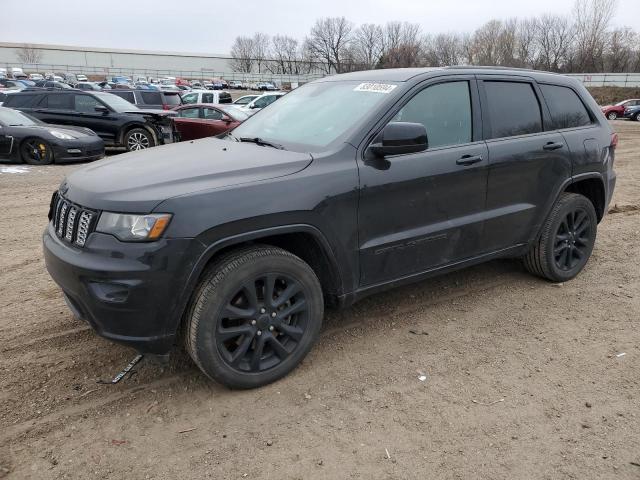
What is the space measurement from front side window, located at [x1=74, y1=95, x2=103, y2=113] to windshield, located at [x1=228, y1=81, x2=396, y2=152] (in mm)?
10152

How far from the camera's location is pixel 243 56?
11531cm

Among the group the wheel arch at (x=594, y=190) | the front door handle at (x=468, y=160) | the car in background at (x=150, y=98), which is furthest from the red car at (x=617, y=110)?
the front door handle at (x=468, y=160)

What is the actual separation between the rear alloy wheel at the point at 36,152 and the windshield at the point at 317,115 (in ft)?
27.3

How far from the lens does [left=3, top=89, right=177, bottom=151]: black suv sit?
12.5 metres

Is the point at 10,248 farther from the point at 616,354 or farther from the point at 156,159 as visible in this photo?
the point at 616,354

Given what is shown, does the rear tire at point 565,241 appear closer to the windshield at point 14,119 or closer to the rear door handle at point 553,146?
the rear door handle at point 553,146

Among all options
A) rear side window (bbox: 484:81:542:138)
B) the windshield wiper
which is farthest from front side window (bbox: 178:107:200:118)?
rear side window (bbox: 484:81:542:138)

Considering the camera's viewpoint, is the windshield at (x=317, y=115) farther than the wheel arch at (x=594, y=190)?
No

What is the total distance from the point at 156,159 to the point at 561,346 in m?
2.92

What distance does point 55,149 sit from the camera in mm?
10656

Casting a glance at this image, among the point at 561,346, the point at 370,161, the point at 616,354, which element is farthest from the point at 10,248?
the point at 616,354

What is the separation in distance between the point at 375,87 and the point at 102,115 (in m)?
10.9

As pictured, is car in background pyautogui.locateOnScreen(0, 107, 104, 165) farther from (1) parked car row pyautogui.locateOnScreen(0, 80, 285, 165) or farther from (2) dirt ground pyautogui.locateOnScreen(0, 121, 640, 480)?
(2) dirt ground pyautogui.locateOnScreen(0, 121, 640, 480)

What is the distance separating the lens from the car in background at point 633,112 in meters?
30.0
